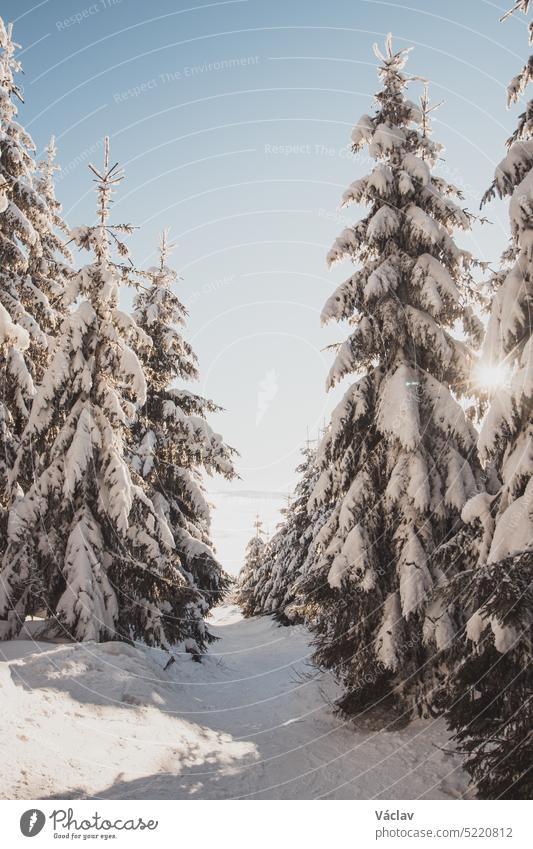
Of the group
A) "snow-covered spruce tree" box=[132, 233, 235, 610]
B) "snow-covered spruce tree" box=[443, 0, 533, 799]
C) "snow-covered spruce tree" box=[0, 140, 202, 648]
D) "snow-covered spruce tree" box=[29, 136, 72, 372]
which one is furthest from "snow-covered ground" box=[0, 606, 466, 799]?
"snow-covered spruce tree" box=[29, 136, 72, 372]

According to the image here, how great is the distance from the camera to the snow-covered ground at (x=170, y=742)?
21.5 feet

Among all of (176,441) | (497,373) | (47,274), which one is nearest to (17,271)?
(47,274)

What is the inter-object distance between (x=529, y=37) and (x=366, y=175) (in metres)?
4.84

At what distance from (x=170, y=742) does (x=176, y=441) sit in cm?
971

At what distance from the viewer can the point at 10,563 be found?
11.2m

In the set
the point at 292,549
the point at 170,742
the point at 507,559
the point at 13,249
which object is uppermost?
the point at 13,249

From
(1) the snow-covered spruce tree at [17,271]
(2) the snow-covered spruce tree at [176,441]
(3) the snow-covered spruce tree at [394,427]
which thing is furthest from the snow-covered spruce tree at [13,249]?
(3) the snow-covered spruce tree at [394,427]

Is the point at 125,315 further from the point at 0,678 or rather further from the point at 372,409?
the point at 0,678

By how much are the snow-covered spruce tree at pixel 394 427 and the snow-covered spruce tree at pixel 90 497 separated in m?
4.73

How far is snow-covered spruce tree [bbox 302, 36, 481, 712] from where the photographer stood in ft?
30.5

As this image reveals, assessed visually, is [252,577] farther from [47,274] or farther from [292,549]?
[47,274]

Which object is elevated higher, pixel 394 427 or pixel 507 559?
pixel 394 427

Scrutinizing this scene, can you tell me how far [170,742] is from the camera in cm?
862
